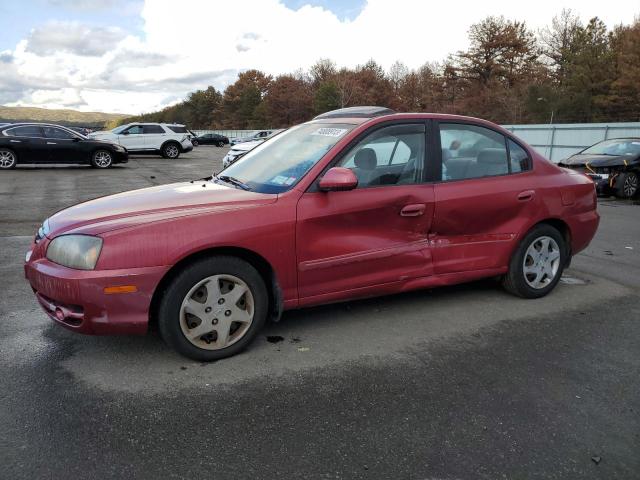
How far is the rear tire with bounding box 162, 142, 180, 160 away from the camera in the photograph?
2509 cm

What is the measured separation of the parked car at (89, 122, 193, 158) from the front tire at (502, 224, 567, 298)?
73.1ft

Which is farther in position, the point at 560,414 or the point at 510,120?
the point at 510,120

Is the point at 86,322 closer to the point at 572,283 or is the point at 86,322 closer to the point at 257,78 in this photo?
the point at 572,283

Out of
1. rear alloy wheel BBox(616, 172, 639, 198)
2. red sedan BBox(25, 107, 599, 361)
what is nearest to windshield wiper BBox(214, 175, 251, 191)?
red sedan BBox(25, 107, 599, 361)

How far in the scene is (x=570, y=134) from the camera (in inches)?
893

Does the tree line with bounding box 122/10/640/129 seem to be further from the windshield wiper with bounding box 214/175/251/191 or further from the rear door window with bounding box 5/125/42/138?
the windshield wiper with bounding box 214/175/251/191

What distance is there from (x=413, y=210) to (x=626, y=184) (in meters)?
10.5

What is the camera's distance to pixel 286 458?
2432 mm

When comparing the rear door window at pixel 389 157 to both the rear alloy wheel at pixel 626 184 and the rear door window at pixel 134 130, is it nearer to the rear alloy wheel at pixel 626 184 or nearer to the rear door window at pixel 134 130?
the rear alloy wheel at pixel 626 184

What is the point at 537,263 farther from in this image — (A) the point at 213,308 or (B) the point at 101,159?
(B) the point at 101,159

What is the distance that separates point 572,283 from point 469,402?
9.64 feet

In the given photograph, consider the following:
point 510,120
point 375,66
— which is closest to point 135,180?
point 510,120

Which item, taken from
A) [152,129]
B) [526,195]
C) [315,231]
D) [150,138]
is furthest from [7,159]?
[526,195]

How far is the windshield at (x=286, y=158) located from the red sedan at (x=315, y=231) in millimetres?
16
